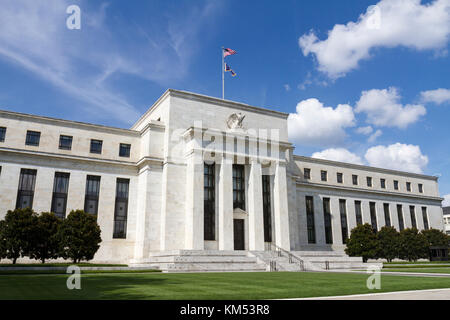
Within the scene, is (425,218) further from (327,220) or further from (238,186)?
(238,186)

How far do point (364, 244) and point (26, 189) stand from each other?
41611 mm

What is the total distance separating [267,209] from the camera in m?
46.2

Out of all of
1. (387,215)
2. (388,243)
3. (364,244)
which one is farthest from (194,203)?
(387,215)

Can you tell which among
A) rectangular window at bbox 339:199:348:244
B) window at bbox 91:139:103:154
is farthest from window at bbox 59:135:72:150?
rectangular window at bbox 339:199:348:244

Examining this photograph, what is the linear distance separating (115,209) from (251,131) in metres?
19.8

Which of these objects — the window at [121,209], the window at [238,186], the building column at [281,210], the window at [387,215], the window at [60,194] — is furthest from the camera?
the window at [387,215]

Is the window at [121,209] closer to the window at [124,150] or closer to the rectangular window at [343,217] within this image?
the window at [124,150]

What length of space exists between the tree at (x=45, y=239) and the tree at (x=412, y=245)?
150ft

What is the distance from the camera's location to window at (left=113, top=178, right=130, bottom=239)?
42.6 m

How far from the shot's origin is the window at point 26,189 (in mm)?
39062

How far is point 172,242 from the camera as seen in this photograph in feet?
133

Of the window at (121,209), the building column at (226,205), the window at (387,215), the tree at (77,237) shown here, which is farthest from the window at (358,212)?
the tree at (77,237)

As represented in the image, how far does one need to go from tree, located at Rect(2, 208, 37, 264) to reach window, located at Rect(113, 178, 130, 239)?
38.1ft
